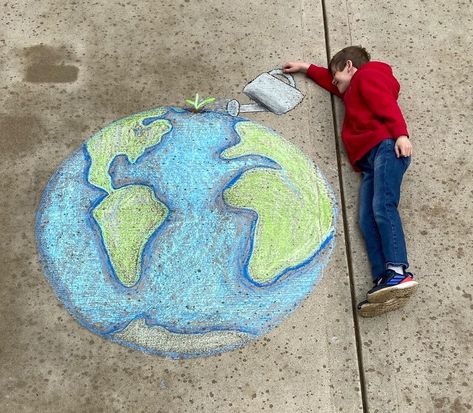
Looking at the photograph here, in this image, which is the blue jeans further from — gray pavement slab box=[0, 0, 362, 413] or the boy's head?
the boy's head

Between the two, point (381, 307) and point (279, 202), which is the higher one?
point (279, 202)

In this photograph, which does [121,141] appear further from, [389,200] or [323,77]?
[389,200]

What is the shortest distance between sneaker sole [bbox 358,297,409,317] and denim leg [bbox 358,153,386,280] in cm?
17

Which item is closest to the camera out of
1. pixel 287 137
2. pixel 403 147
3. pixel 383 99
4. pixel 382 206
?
pixel 382 206

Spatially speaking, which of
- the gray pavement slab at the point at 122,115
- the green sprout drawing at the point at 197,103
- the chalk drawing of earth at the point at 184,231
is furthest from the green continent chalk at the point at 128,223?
the green sprout drawing at the point at 197,103

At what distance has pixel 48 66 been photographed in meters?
3.54

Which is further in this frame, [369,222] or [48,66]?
[48,66]

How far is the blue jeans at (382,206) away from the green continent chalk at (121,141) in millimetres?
1155

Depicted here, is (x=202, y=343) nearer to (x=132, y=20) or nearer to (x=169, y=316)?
(x=169, y=316)

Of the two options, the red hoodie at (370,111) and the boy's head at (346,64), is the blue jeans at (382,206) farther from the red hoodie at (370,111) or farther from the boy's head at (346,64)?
the boy's head at (346,64)

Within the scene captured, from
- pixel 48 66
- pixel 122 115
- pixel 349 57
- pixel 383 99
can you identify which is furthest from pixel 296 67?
pixel 48 66

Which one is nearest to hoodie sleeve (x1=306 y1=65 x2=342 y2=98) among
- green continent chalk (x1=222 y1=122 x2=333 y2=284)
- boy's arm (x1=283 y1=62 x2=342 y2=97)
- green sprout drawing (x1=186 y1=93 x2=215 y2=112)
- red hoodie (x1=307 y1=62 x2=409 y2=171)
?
boy's arm (x1=283 y1=62 x2=342 y2=97)

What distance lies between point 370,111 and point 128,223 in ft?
4.73

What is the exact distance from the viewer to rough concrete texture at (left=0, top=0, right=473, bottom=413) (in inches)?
99.7
